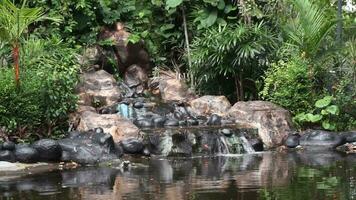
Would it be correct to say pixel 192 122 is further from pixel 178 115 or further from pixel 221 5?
pixel 221 5

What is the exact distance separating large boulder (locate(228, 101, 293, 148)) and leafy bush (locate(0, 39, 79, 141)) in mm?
3775

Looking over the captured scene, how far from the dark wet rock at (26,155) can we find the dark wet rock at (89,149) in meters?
0.51

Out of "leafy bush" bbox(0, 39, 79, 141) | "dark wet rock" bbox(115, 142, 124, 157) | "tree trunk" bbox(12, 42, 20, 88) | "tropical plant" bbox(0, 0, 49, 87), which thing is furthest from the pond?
"tropical plant" bbox(0, 0, 49, 87)

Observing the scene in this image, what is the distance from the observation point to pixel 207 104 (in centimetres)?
1374

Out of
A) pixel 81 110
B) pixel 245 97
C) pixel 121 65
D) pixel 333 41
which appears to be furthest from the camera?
pixel 121 65

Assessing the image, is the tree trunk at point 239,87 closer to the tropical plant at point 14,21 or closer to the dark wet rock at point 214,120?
the dark wet rock at point 214,120

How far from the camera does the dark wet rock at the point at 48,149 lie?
32.6 ft

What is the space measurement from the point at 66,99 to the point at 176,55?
248 inches

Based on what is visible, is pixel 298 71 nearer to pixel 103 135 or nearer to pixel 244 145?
pixel 244 145

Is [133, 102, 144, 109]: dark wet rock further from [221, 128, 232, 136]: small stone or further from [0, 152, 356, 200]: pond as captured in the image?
[0, 152, 356, 200]: pond

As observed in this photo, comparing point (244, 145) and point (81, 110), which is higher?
point (81, 110)

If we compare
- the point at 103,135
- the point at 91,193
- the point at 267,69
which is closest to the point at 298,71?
the point at 267,69

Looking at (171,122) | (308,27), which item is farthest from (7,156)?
(308,27)

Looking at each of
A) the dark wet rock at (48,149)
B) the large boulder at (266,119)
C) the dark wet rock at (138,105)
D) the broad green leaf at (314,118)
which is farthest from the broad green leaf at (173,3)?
the dark wet rock at (48,149)
